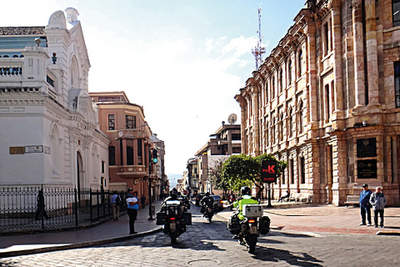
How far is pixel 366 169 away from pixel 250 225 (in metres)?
17.3

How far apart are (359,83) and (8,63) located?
62.7 ft

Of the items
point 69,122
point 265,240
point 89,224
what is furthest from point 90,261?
point 69,122

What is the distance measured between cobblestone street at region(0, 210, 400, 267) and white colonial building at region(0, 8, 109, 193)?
10.7 meters

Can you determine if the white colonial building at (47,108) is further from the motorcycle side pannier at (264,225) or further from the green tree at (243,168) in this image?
the motorcycle side pannier at (264,225)

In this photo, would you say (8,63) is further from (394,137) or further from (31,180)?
(394,137)

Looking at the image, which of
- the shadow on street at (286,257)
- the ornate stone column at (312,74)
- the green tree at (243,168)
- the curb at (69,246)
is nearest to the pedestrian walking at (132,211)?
the curb at (69,246)

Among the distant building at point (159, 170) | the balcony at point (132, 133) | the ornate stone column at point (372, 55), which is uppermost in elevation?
the ornate stone column at point (372, 55)

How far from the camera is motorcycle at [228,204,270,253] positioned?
10487 mm

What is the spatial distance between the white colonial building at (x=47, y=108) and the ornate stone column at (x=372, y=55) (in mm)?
17571

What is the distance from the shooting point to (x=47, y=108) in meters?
23.0

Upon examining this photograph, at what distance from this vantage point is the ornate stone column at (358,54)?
84.6 feet

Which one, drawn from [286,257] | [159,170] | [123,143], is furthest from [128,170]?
[159,170]

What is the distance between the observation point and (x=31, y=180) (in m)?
22.1

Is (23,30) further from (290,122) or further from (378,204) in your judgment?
(378,204)
